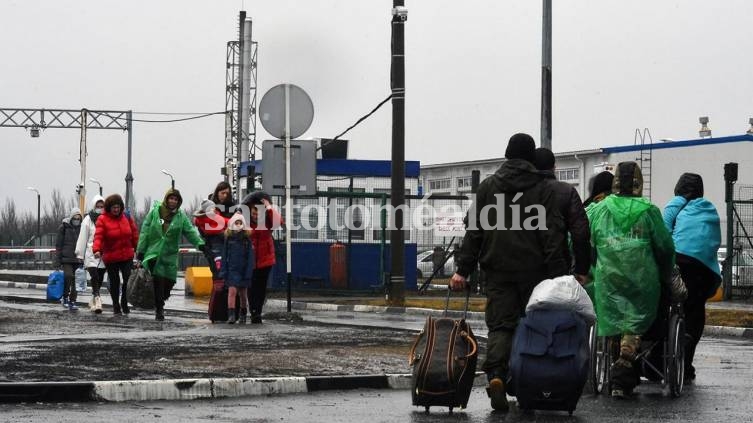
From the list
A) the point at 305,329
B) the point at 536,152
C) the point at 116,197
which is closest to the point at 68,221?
the point at 116,197

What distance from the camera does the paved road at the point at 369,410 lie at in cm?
840

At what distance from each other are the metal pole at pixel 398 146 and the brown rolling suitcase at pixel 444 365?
15.4m

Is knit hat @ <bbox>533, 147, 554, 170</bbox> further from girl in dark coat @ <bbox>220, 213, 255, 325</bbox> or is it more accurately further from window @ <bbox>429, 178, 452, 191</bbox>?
window @ <bbox>429, 178, 452, 191</bbox>

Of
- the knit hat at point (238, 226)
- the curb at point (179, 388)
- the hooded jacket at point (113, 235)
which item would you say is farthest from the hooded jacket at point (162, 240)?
the curb at point (179, 388)

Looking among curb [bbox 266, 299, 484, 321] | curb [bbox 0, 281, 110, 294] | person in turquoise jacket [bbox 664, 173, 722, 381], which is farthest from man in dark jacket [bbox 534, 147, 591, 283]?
curb [bbox 0, 281, 110, 294]

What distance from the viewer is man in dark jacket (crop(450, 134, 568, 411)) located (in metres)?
9.05

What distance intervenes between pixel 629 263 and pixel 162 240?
378 inches

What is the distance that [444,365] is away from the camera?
8.80m

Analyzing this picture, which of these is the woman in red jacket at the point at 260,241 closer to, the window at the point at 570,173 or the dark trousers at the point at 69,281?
the dark trousers at the point at 69,281

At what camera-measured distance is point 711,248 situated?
38.4 feet

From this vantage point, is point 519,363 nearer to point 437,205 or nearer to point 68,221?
point 68,221

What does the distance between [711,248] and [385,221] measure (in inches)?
717

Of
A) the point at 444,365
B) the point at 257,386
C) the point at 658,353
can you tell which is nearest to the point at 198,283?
the point at 658,353

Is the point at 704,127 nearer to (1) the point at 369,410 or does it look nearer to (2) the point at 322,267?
(2) the point at 322,267
